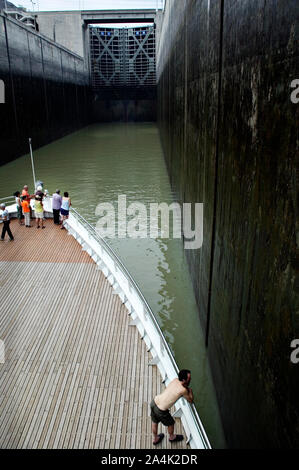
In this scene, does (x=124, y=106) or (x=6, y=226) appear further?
(x=124, y=106)

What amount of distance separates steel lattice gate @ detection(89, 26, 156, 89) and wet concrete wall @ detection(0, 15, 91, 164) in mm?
8437

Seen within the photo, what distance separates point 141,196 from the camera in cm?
1532

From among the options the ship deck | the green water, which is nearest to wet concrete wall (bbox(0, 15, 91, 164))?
the green water

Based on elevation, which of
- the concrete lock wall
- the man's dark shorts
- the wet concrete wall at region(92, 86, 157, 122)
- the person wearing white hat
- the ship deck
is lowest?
the ship deck

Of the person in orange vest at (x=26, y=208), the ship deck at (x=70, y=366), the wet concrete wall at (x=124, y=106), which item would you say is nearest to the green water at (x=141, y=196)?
the ship deck at (x=70, y=366)

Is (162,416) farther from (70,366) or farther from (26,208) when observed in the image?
(26,208)

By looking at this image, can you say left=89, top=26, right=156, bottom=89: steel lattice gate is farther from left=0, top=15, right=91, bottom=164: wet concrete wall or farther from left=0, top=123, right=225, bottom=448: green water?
left=0, top=123, right=225, bottom=448: green water

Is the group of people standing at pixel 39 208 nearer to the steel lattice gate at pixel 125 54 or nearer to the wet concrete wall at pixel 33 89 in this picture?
the wet concrete wall at pixel 33 89

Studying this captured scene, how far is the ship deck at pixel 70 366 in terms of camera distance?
4.08 meters

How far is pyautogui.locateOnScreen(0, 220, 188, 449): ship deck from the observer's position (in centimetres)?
408

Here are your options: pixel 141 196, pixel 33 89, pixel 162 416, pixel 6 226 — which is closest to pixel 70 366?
pixel 162 416

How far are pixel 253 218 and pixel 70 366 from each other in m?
3.27

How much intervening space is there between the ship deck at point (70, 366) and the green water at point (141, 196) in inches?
44.9
